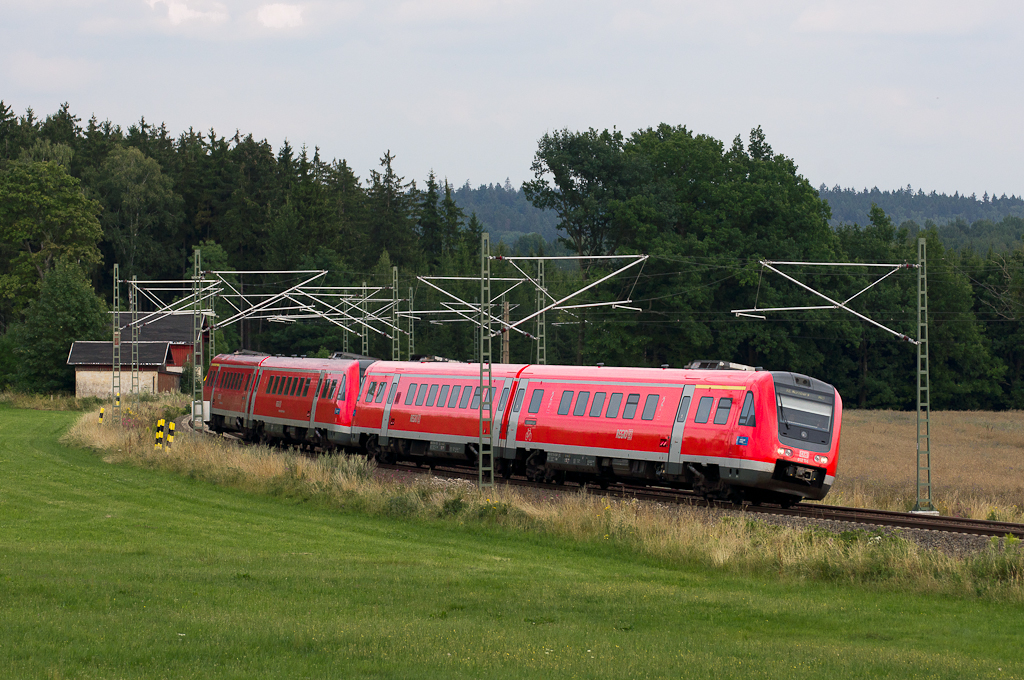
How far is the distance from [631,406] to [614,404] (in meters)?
0.60

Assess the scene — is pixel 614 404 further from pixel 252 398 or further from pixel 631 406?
pixel 252 398

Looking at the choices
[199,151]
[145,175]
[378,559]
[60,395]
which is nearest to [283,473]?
[378,559]

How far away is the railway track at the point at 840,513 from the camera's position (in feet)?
68.1

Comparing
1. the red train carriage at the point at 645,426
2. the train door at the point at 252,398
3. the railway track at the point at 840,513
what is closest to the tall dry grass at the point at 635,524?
the railway track at the point at 840,513

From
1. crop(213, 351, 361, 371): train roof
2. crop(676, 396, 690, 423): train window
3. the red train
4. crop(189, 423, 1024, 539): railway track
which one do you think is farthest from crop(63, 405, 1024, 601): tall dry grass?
crop(213, 351, 361, 371): train roof

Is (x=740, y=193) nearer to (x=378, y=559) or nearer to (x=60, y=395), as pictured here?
(x=60, y=395)

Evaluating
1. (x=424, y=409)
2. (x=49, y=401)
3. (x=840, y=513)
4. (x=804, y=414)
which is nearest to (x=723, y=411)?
(x=804, y=414)

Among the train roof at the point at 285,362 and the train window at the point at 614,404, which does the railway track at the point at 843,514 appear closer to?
the train window at the point at 614,404

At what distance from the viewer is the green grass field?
10.2 metres

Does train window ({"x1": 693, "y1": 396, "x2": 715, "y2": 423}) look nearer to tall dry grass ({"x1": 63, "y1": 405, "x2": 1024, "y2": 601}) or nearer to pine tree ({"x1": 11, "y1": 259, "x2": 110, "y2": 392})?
tall dry grass ({"x1": 63, "y1": 405, "x2": 1024, "y2": 601})

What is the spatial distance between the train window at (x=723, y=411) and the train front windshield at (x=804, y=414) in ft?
3.38

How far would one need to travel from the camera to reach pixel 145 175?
4397 inches

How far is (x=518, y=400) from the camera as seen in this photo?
1179 inches

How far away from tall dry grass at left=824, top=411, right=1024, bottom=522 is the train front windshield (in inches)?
128
